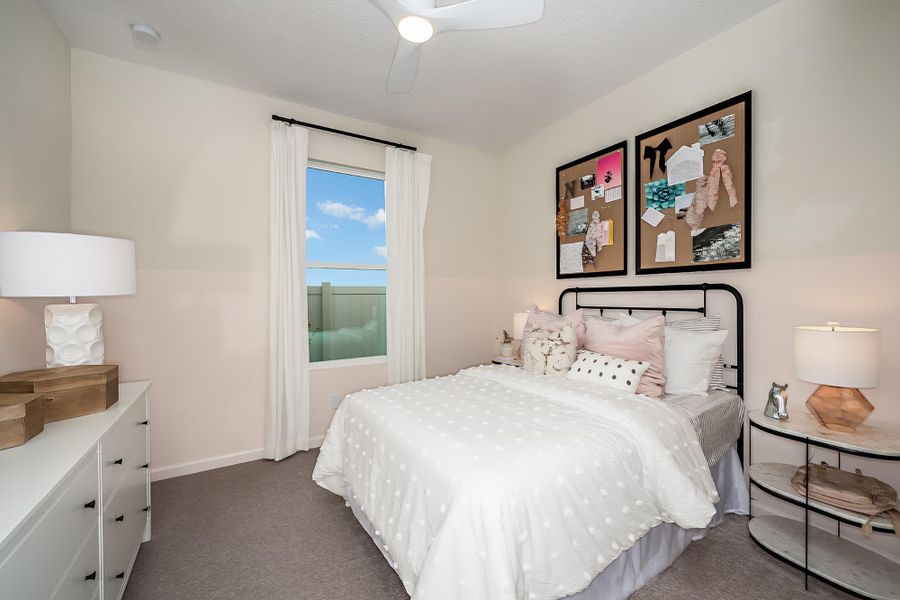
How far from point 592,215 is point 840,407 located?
1.98 meters

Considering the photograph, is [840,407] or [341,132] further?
[341,132]

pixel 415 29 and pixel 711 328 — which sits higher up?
pixel 415 29

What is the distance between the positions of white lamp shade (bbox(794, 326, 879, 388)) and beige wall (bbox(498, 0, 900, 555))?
0.37m

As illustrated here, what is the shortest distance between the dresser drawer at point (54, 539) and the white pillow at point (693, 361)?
268 centimetres

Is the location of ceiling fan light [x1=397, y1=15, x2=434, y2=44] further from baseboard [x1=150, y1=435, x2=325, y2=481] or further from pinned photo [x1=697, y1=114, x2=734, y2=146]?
baseboard [x1=150, y1=435, x2=325, y2=481]

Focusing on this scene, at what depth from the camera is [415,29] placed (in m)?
1.59

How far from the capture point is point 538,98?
307 cm

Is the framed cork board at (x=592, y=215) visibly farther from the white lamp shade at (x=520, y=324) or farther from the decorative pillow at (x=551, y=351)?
the decorative pillow at (x=551, y=351)

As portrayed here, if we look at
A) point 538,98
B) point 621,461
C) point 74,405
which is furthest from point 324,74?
point 621,461

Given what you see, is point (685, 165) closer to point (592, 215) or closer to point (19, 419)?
point (592, 215)

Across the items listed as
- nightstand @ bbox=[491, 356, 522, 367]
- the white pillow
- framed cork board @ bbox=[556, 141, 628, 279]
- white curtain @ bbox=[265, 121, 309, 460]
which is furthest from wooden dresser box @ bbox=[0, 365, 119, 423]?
framed cork board @ bbox=[556, 141, 628, 279]

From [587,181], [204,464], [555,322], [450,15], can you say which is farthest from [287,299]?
[587,181]

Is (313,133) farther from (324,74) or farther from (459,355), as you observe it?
(459,355)

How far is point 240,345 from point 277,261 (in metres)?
0.73
